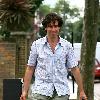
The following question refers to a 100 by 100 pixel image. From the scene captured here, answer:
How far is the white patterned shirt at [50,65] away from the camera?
262 inches

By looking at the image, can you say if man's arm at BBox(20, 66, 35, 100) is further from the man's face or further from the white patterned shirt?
the man's face

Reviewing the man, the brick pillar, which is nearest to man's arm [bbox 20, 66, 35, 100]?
the man

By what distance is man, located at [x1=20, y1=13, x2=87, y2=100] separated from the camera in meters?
6.64

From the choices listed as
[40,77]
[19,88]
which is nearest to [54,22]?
[40,77]

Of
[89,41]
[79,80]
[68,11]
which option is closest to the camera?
[79,80]

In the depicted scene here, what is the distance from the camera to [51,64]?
21.9 feet

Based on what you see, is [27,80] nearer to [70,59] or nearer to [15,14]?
[70,59]

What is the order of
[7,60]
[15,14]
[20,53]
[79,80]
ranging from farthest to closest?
[15,14] → [20,53] → [7,60] → [79,80]

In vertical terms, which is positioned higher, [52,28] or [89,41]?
[52,28]

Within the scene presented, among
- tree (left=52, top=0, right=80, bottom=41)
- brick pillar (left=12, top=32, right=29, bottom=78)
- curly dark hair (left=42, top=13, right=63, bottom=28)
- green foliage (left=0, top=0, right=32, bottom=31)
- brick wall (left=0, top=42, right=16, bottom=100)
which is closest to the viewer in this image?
curly dark hair (left=42, top=13, right=63, bottom=28)

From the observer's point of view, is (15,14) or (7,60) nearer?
(7,60)

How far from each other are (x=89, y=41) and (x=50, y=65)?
4.17 m

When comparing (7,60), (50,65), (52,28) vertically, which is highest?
(52,28)

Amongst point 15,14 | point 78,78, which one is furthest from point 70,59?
point 15,14
